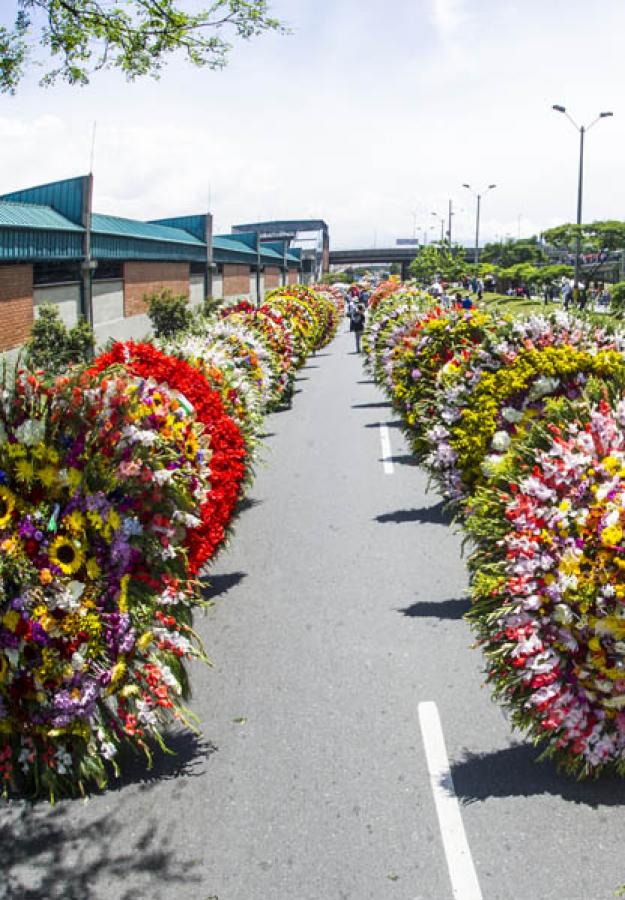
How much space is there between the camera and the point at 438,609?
899 centimetres

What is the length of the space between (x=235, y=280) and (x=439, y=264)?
42.0 metres

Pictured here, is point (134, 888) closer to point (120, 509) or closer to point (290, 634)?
point (120, 509)

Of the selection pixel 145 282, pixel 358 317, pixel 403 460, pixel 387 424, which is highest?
pixel 145 282

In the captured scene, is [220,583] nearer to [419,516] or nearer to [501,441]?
[501,441]

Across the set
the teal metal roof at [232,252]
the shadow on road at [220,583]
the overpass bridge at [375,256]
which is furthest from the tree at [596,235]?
the overpass bridge at [375,256]

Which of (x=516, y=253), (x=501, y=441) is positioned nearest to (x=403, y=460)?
(x=501, y=441)

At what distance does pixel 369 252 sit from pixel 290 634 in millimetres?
189981

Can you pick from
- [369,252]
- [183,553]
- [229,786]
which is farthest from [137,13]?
[369,252]

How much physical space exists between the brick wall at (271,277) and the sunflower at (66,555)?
318 feet

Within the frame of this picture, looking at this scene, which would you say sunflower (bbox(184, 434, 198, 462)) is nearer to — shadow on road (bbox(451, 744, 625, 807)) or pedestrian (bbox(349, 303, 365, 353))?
shadow on road (bbox(451, 744, 625, 807))

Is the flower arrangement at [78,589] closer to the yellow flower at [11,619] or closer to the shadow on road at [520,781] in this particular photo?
the yellow flower at [11,619]

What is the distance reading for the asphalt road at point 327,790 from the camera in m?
4.83

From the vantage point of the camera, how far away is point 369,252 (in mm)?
193125

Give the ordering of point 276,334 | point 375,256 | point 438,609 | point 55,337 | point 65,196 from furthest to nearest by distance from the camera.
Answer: point 375,256
point 65,196
point 55,337
point 276,334
point 438,609
